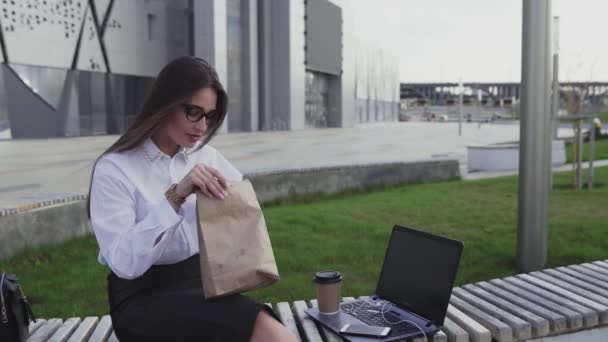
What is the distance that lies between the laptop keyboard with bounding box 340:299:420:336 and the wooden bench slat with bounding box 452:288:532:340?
1.67 ft

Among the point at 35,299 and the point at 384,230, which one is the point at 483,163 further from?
the point at 35,299

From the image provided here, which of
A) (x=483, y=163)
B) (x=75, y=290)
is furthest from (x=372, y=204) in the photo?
(x=483, y=163)

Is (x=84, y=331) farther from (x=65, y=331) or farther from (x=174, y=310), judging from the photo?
(x=174, y=310)

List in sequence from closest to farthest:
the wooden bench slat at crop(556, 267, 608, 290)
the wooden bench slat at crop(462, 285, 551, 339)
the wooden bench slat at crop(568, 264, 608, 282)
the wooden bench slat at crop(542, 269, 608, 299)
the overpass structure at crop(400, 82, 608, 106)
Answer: the wooden bench slat at crop(462, 285, 551, 339), the wooden bench slat at crop(542, 269, 608, 299), the wooden bench slat at crop(556, 267, 608, 290), the wooden bench slat at crop(568, 264, 608, 282), the overpass structure at crop(400, 82, 608, 106)

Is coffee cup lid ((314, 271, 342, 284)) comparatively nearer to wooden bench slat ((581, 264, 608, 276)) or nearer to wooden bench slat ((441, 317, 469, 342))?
wooden bench slat ((441, 317, 469, 342))

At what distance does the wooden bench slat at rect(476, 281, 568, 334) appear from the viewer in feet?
9.23

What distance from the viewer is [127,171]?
2250 millimetres

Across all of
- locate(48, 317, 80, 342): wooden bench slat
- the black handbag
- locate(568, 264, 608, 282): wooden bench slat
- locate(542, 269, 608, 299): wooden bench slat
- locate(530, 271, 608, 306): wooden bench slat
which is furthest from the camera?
locate(568, 264, 608, 282): wooden bench slat

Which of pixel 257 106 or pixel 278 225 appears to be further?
pixel 257 106

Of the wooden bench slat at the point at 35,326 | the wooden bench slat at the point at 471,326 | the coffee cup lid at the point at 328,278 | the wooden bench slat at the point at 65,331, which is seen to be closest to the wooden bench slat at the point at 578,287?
the wooden bench slat at the point at 471,326

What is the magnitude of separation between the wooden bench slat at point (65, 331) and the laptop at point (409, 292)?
42.7 inches

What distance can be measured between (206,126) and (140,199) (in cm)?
38

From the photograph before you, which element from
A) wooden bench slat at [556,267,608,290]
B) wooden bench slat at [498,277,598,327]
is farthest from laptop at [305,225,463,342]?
wooden bench slat at [556,267,608,290]

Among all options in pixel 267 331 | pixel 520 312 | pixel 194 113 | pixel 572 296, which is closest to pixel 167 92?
pixel 194 113
